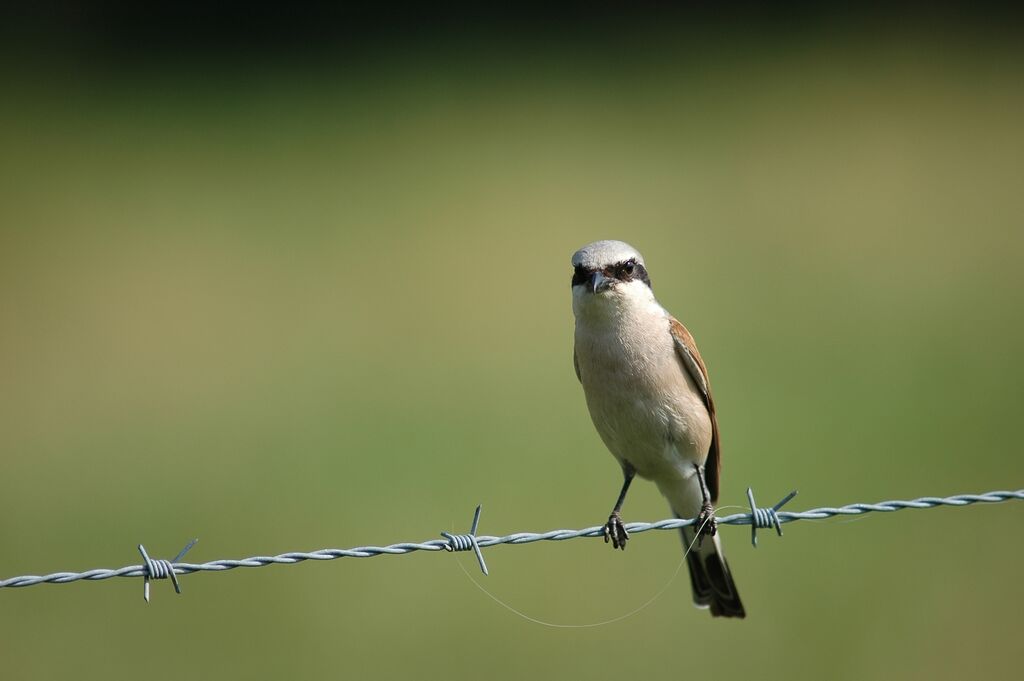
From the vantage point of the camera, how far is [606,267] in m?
5.58

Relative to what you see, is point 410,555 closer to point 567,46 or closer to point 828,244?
point 828,244

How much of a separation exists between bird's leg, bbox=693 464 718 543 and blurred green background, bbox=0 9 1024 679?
1.69m

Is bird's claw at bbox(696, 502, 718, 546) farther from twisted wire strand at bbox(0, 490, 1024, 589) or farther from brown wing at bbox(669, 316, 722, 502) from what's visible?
twisted wire strand at bbox(0, 490, 1024, 589)

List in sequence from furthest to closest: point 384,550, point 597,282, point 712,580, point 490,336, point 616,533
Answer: point 490,336 → point 712,580 → point 616,533 → point 597,282 → point 384,550

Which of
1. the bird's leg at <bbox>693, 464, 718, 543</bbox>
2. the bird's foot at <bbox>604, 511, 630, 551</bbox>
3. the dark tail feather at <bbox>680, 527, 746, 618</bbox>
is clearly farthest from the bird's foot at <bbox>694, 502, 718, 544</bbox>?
the bird's foot at <bbox>604, 511, 630, 551</bbox>

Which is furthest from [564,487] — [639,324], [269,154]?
[269,154]

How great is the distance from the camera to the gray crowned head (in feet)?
18.2

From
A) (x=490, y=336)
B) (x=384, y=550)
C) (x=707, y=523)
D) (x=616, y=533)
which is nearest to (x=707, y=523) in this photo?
(x=707, y=523)

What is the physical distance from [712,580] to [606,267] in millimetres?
1735

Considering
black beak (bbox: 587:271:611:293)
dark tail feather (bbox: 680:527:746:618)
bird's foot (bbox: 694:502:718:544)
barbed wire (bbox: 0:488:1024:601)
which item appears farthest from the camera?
dark tail feather (bbox: 680:527:746:618)

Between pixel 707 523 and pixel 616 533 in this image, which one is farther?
pixel 616 533

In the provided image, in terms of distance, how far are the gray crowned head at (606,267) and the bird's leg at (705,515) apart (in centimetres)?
103

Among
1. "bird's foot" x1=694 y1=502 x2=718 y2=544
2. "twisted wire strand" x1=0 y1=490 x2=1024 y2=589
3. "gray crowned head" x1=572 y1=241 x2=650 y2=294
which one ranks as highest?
"gray crowned head" x1=572 y1=241 x2=650 y2=294

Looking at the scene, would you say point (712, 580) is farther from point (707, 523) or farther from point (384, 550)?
point (384, 550)
